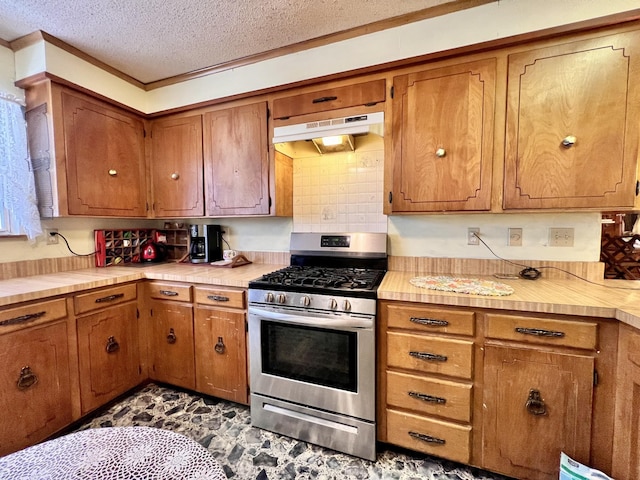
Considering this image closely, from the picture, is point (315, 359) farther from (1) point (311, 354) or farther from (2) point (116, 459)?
(2) point (116, 459)

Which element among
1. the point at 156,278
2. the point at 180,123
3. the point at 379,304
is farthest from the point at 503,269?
the point at 180,123

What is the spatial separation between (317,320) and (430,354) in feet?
2.01

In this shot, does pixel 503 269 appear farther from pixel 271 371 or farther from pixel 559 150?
pixel 271 371

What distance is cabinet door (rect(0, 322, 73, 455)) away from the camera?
4.75ft

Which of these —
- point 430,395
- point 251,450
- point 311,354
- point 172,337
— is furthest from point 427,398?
point 172,337

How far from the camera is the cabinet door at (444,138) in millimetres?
1564

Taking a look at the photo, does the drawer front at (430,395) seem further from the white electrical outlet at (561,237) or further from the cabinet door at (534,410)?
the white electrical outlet at (561,237)

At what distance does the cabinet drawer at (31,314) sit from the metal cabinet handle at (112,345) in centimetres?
36

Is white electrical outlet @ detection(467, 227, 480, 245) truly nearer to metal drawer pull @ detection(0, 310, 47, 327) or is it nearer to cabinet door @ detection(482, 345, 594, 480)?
cabinet door @ detection(482, 345, 594, 480)

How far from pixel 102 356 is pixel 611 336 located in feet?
9.21

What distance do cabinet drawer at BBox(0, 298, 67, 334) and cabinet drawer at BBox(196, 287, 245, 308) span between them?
75cm

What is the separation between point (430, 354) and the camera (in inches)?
56.7

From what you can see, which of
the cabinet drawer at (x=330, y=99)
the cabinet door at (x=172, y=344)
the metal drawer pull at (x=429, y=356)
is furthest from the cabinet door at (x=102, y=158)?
the metal drawer pull at (x=429, y=356)

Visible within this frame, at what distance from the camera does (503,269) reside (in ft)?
5.97
